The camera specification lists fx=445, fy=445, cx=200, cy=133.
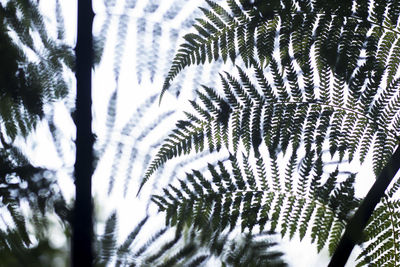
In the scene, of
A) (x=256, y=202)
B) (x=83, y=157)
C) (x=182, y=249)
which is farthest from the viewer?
(x=256, y=202)

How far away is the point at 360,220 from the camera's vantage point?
0.94 meters

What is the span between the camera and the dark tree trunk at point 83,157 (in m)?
0.82

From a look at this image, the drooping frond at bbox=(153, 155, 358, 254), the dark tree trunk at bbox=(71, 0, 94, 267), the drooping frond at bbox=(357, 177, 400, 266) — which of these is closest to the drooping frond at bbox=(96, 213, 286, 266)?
the drooping frond at bbox=(153, 155, 358, 254)

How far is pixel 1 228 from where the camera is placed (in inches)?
39.9

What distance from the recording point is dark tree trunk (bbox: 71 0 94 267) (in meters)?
0.82

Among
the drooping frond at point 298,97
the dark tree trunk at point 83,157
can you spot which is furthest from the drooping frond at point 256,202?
the dark tree trunk at point 83,157

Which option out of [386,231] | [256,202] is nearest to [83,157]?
[256,202]

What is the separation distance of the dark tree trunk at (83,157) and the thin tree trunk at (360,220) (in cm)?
47

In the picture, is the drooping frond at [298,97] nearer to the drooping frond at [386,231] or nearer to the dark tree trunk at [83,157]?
the drooping frond at [386,231]

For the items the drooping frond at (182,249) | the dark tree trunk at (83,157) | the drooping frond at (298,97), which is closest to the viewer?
the dark tree trunk at (83,157)

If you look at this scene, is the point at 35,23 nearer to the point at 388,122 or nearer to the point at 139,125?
the point at 139,125

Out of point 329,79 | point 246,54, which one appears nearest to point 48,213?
point 246,54

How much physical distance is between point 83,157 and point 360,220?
0.58 metres

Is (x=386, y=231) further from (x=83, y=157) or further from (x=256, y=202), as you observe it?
(x=83, y=157)
